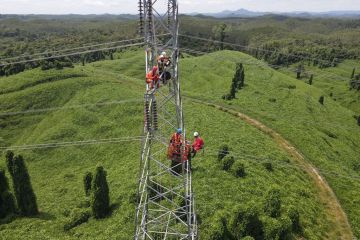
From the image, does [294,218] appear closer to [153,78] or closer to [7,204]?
[153,78]

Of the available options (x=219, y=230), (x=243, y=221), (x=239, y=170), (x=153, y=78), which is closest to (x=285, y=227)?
(x=243, y=221)

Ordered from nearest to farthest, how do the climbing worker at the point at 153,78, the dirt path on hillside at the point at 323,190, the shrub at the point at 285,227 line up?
the climbing worker at the point at 153,78
the shrub at the point at 285,227
the dirt path on hillside at the point at 323,190

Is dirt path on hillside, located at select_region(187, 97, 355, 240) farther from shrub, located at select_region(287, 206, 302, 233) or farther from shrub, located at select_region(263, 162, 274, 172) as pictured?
shrub, located at select_region(263, 162, 274, 172)

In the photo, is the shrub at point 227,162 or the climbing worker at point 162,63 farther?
the shrub at point 227,162

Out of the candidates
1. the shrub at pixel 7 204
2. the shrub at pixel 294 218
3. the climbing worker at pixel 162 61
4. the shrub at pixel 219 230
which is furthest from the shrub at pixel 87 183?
the climbing worker at pixel 162 61

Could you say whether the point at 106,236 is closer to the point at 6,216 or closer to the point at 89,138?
the point at 6,216

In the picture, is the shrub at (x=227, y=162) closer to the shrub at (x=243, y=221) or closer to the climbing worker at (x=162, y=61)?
the shrub at (x=243, y=221)
